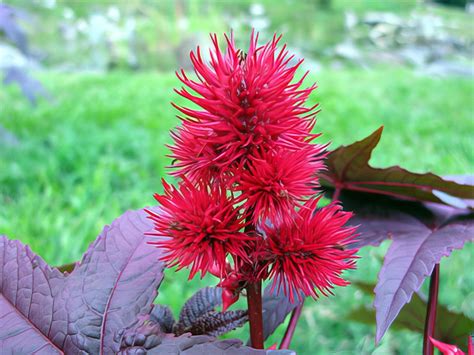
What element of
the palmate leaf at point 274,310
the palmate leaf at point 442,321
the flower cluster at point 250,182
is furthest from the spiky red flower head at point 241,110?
the palmate leaf at point 442,321

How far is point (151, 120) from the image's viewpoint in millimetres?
2939

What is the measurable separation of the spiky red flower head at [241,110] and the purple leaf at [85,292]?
128 millimetres

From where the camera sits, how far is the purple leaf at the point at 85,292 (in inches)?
18.1

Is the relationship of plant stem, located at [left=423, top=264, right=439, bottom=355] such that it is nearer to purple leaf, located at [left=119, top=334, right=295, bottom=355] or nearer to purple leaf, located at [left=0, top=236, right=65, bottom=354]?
purple leaf, located at [left=119, top=334, right=295, bottom=355]

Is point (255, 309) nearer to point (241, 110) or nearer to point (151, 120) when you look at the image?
point (241, 110)

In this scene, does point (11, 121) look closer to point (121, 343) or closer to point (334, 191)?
point (334, 191)

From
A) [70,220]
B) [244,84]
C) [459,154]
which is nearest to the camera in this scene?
[244,84]

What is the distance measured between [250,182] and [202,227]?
5 cm

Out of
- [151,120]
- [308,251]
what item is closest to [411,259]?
[308,251]

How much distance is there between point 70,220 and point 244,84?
1.51 m

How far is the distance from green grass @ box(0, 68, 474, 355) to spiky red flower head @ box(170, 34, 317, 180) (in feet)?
1.69

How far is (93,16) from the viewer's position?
6312 millimetres

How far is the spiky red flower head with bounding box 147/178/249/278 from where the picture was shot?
0.41m

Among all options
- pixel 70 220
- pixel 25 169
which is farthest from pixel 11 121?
pixel 70 220
